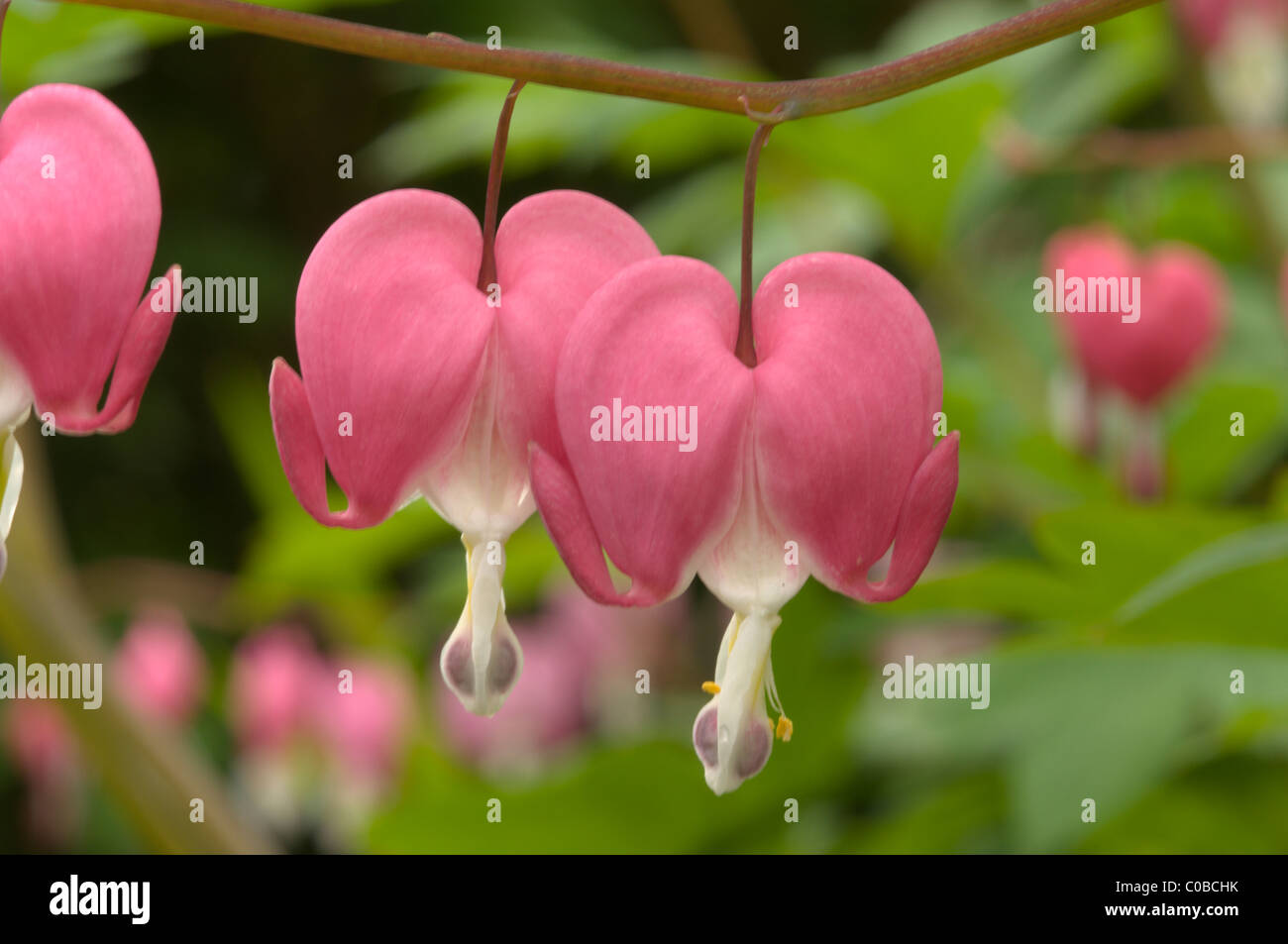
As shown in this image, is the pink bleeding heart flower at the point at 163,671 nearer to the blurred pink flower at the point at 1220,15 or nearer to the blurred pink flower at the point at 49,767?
the blurred pink flower at the point at 49,767

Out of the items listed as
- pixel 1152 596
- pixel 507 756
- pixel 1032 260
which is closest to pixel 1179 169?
pixel 1032 260

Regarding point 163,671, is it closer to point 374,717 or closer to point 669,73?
point 374,717

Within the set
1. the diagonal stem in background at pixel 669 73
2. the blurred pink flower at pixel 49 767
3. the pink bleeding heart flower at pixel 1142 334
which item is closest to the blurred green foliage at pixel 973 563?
the pink bleeding heart flower at pixel 1142 334

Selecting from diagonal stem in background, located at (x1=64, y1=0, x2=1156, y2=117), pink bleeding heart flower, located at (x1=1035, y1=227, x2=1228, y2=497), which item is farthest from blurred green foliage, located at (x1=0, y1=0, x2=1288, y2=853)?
diagonal stem in background, located at (x1=64, y1=0, x2=1156, y2=117)

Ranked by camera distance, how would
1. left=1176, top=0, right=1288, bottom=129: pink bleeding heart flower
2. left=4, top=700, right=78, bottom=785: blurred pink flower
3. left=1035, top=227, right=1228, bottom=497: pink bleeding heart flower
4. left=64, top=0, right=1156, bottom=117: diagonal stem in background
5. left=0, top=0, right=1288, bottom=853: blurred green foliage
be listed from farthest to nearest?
left=4, top=700, right=78, bottom=785: blurred pink flower
left=1176, top=0, right=1288, bottom=129: pink bleeding heart flower
left=1035, top=227, right=1228, bottom=497: pink bleeding heart flower
left=0, top=0, right=1288, bottom=853: blurred green foliage
left=64, top=0, right=1156, bottom=117: diagonal stem in background

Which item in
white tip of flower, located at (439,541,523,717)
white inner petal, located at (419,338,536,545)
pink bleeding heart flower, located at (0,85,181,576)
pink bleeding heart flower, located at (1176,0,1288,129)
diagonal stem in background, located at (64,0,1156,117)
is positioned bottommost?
white tip of flower, located at (439,541,523,717)

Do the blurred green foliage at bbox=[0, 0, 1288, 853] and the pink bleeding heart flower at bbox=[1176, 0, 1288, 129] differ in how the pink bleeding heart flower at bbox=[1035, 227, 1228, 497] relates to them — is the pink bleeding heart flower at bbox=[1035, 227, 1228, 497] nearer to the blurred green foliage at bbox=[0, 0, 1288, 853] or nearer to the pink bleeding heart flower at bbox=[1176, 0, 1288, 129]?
the blurred green foliage at bbox=[0, 0, 1288, 853]
